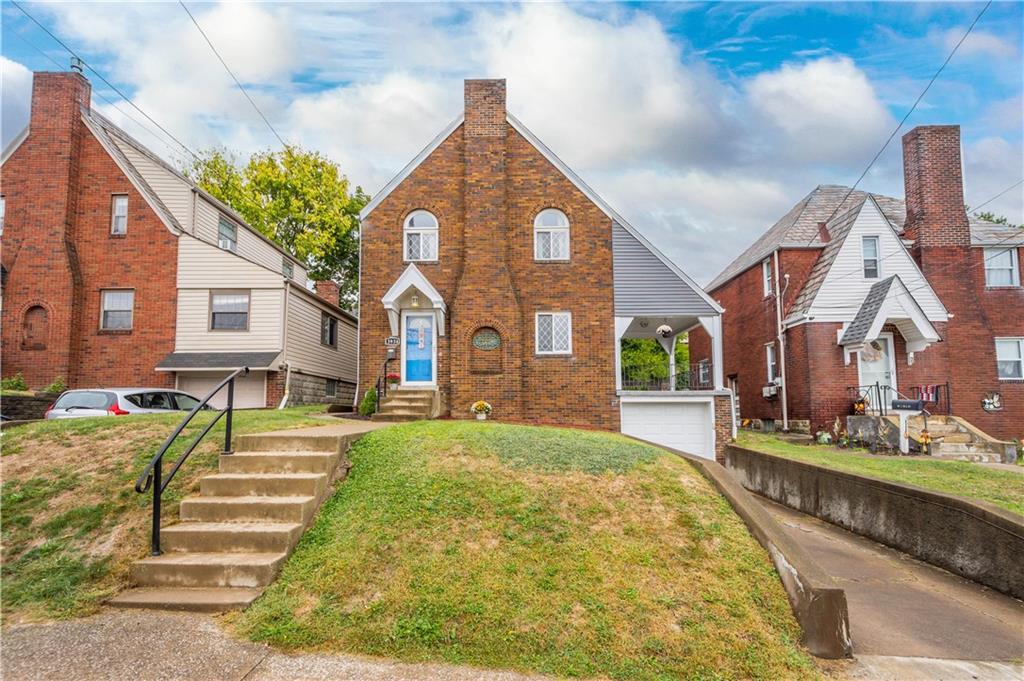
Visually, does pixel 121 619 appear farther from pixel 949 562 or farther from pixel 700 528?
pixel 949 562

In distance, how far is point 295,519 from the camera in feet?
18.7

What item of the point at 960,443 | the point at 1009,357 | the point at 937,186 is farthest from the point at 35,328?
the point at 1009,357

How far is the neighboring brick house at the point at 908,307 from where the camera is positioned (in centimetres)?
1780

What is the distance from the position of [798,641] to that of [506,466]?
11.1 ft

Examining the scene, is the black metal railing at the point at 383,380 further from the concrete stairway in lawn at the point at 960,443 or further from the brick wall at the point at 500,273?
the concrete stairway in lawn at the point at 960,443

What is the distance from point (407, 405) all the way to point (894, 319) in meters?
14.6

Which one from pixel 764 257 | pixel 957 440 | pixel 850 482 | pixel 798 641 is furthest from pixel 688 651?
pixel 764 257

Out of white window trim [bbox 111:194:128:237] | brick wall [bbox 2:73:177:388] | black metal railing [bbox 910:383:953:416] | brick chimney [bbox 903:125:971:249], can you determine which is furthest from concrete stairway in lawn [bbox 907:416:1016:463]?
white window trim [bbox 111:194:128:237]

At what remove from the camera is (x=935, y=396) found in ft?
55.7

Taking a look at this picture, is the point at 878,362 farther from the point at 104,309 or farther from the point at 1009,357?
the point at 104,309

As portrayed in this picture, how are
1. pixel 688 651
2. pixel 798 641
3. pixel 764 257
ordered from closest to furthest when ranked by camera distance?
pixel 688 651
pixel 798 641
pixel 764 257

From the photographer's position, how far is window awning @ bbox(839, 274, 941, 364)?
16844mm

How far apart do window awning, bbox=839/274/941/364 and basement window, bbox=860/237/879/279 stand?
101cm

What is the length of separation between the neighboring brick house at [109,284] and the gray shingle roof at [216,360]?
0.04 metres
